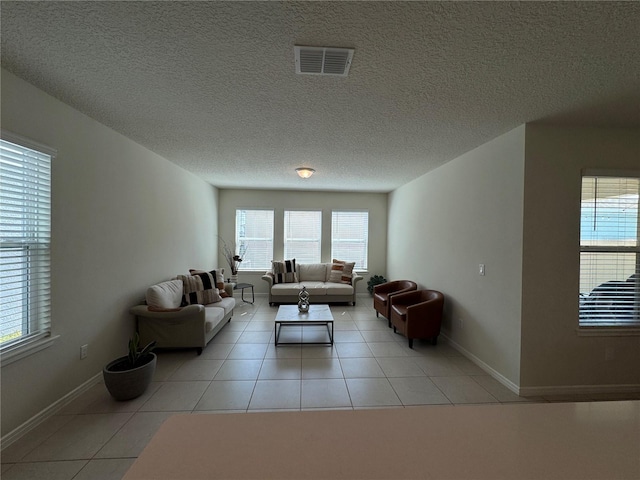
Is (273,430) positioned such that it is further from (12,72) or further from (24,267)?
(12,72)

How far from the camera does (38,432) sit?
2.01 metres

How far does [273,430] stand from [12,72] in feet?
9.47

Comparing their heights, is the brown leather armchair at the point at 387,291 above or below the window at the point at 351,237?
below

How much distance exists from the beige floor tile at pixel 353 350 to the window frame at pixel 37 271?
286 cm

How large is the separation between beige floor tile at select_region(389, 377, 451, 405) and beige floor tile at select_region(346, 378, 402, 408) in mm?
74

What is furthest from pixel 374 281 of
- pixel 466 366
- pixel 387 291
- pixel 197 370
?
pixel 197 370

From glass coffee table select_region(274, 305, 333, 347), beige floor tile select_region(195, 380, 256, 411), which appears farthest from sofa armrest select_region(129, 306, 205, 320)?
glass coffee table select_region(274, 305, 333, 347)

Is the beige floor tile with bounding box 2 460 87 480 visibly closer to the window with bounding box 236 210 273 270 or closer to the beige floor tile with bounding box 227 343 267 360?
the beige floor tile with bounding box 227 343 267 360

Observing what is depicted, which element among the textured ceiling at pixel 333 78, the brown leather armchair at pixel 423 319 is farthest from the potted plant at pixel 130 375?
the brown leather armchair at pixel 423 319

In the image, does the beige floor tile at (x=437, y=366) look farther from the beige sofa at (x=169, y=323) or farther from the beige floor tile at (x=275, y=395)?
the beige sofa at (x=169, y=323)

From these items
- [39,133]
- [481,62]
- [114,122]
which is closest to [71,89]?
[39,133]

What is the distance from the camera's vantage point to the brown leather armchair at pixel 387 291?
4438mm

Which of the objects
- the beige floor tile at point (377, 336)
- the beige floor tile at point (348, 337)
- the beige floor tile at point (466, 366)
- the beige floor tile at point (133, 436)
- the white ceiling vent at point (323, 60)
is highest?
the white ceiling vent at point (323, 60)

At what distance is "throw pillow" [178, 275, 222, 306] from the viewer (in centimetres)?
393
